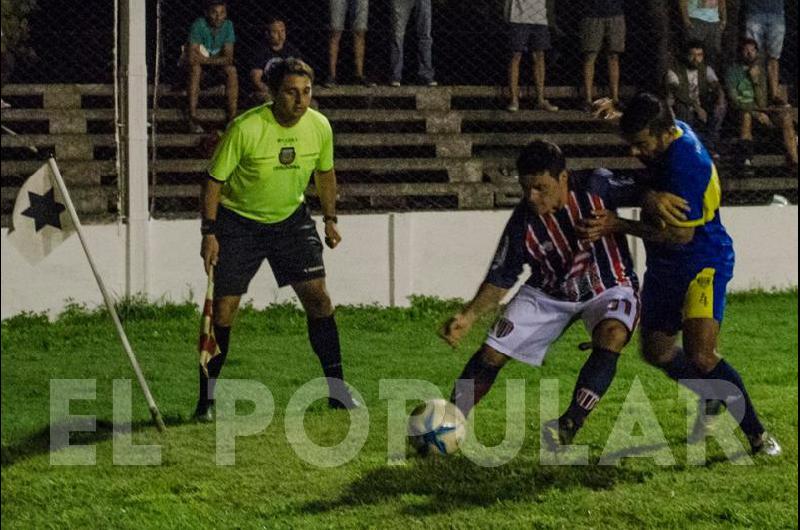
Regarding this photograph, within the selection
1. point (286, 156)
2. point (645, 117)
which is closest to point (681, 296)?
point (645, 117)

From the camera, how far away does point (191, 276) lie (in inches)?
397

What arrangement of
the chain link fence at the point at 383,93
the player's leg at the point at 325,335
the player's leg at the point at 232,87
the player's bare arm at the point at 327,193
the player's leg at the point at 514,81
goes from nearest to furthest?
the player's bare arm at the point at 327,193 < the player's leg at the point at 325,335 < the player's leg at the point at 232,87 < the chain link fence at the point at 383,93 < the player's leg at the point at 514,81

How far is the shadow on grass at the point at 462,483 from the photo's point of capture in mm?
6371

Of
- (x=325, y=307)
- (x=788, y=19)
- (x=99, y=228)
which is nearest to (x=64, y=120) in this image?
(x=99, y=228)

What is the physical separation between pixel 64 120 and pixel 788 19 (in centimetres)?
565

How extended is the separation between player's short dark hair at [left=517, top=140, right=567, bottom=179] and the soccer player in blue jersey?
0.32m

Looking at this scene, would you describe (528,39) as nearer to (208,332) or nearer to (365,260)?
(365,260)

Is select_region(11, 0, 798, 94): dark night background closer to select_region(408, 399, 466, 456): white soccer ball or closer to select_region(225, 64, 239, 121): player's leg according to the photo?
select_region(225, 64, 239, 121): player's leg

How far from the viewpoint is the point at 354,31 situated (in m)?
9.66

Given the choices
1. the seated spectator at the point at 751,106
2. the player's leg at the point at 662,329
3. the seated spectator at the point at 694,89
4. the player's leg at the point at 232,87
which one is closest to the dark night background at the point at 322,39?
the player's leg at the point at 232,87

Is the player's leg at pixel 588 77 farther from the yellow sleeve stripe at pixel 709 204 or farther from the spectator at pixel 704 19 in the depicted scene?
the yellow sleeve stripe at pixel 709 204

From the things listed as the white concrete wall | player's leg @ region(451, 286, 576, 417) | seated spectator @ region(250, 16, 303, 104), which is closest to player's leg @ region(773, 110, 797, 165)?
the white concrete wall

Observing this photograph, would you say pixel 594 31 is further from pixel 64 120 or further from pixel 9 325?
pixel 9 325

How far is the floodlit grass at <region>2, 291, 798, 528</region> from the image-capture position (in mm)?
6227
